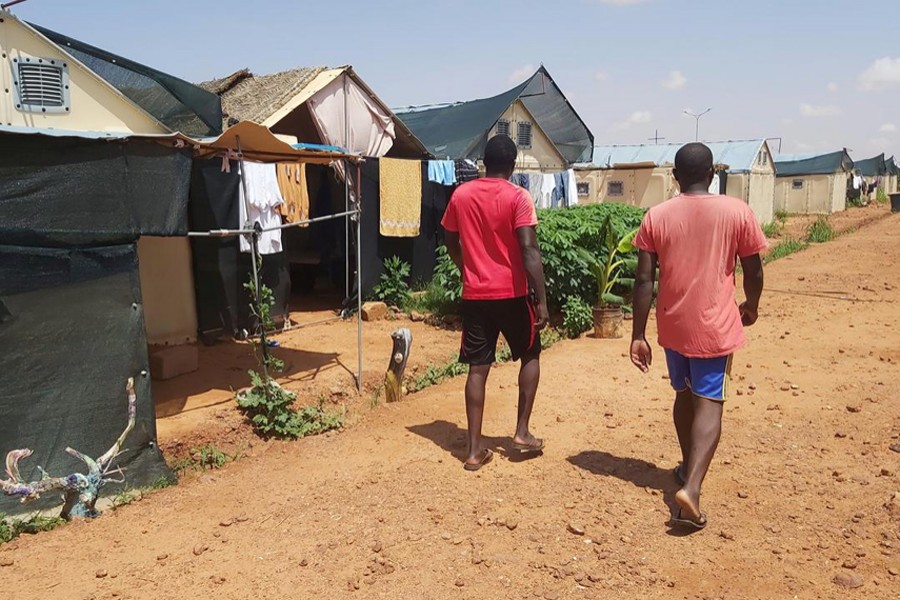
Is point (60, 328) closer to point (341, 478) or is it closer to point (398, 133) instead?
point (341, 478)

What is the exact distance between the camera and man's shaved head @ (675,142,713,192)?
3330 millimetres

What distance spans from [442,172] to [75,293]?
24.5 ft

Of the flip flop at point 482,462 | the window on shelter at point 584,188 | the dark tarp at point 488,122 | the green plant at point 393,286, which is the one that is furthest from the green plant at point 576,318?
the window on shelter at point 584,188

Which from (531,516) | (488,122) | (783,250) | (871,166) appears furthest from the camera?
(871,166)

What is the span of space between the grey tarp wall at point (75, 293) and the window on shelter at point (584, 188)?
16339 millimetres

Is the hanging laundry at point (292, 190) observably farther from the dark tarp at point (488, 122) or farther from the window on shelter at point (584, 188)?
the window on shelter at point (584, 188)

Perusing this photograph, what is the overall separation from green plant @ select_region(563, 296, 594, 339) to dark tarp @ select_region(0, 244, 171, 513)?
5.07 metres

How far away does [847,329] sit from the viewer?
7590 mm

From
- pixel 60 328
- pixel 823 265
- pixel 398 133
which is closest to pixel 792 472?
pixel 60 328

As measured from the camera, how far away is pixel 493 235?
403 cm

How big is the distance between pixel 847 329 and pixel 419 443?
5350mm

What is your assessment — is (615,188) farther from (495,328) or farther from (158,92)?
(495,328)

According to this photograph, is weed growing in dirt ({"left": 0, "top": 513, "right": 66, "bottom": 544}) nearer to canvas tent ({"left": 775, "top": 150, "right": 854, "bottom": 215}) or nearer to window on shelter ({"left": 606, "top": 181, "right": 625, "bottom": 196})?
Result: window on shelter ({"left": 606, "top": 181, "right": 625, "bottom": 196})

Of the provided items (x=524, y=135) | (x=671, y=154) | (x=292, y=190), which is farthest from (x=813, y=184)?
(x=292, y=190)
